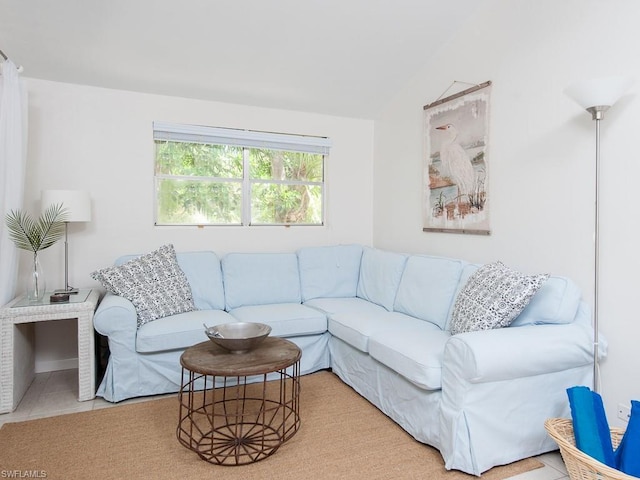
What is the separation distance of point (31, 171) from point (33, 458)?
6.77 feet

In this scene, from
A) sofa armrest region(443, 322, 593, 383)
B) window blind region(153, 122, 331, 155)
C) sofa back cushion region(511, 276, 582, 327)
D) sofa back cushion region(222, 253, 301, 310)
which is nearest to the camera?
sofa armrest region(443, 322, 593, 383)

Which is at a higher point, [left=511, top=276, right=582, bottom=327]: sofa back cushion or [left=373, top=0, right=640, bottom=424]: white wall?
[left=373, top=0, right=640, bottom=424]: white wall

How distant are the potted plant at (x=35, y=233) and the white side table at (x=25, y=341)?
0.12 meters

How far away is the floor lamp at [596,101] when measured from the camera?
1.95m

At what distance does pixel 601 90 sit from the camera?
1961mm

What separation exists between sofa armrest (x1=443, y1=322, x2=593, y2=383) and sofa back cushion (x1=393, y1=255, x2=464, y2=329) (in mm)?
688

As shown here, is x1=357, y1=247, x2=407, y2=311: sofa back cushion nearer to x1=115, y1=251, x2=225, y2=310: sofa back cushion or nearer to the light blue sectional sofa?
the light blue sectional sofa

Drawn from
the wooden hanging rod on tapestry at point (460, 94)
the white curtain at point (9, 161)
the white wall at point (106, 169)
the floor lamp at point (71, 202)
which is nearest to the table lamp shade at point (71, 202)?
the floor lamp at point (71, 202)

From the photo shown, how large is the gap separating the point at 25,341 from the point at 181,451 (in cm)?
152

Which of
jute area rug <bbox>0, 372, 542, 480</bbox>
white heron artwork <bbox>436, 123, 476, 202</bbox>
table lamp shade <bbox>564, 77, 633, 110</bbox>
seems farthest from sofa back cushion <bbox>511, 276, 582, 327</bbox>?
white heron artwork <bbox>436, 123, 476, 202</bbox>

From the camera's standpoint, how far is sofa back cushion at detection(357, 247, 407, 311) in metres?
3.30

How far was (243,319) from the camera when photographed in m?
3.01

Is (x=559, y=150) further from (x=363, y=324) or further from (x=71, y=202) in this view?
(x=71, y=202)

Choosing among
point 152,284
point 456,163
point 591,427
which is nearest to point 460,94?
point 456,163
